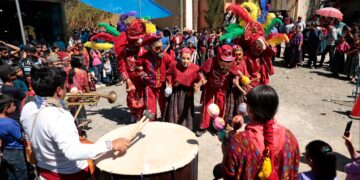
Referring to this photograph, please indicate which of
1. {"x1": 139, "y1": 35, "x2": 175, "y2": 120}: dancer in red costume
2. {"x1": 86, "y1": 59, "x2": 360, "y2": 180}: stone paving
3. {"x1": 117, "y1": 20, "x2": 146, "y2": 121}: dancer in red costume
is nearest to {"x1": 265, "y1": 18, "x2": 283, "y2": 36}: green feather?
{"x1": 86, "y1": 59, "x2": 360, "y2": 180}: stone paving

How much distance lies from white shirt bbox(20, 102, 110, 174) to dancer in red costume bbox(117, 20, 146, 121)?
119 inches

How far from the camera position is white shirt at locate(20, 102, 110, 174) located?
2018 mm

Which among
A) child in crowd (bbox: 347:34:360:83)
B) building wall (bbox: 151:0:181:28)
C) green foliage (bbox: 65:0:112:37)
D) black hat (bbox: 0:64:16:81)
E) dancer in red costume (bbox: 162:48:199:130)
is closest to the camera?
black hat (bbox: 0:64:16:81)

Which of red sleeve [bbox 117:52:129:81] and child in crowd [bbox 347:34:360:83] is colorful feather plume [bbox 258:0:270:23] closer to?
red sleeve [bbox 117:52:129:81]

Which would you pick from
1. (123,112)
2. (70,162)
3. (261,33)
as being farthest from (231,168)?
(123,112)

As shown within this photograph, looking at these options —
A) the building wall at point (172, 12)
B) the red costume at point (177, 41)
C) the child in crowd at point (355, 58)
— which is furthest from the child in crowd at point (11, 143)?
the building wall at point (172, 12)

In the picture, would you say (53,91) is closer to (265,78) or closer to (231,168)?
(231,168)

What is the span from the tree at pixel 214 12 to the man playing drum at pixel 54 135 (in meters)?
15.7

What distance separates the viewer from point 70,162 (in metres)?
2.29

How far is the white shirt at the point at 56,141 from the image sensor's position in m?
2.02

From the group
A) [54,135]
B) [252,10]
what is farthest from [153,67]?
[54,135]

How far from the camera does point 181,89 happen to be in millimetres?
4973

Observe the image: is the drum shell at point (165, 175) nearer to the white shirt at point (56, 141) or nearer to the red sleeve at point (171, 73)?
the white shirt at point (56, 141)

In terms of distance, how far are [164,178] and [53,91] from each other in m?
1.12
